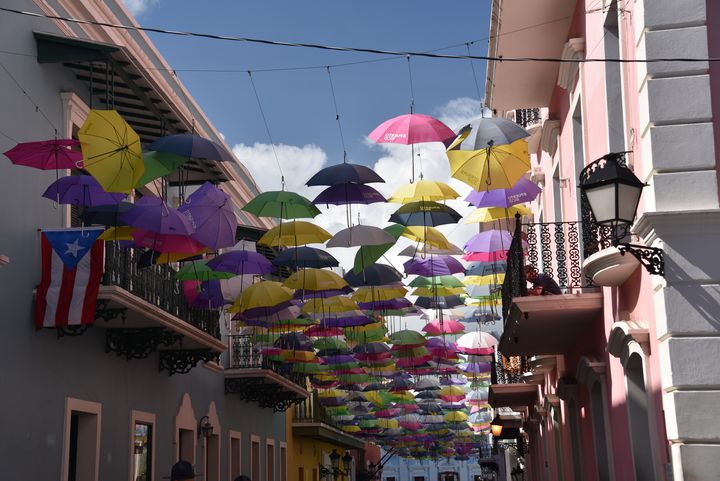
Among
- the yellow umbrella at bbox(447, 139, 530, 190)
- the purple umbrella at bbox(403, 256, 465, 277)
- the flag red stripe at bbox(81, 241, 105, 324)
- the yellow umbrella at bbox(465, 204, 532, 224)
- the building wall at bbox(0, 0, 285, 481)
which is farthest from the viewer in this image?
the purple umbrella at bbox(403, 256, 465, 277)

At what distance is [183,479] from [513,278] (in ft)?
19.8

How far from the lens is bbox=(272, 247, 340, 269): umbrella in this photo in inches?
623

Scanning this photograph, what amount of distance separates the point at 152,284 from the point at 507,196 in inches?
228

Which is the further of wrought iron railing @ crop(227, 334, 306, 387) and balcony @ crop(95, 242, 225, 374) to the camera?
wrought iron railing @ crop(227, 334, 306, 387)

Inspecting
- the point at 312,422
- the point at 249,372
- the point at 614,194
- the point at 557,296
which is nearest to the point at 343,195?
the point at 557,296

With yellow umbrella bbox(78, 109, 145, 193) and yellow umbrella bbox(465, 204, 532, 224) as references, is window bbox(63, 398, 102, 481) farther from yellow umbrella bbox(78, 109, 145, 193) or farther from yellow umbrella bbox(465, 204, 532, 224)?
yellow umbrella bbox(465, 204, 532, 224)

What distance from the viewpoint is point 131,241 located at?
13641 millimetres

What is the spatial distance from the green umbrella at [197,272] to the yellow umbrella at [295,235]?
1.13 metres

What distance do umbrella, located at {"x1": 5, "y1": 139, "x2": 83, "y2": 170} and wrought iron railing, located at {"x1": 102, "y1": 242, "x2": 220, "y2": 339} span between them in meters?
2.86

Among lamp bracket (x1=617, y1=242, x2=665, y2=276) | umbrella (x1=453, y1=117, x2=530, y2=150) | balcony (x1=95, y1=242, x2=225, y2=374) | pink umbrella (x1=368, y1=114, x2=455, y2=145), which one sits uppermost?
pink umbrella (x1=368, y1=114, x2=455, y2=145)

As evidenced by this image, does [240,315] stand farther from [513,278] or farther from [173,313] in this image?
[513,278]

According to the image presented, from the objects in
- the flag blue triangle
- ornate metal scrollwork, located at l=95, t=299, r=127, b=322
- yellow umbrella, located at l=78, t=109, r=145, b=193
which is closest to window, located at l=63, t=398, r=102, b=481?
ornate metal scrollwork, located at l=95, t=299, r=127, b=322

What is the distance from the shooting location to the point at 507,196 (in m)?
14.1

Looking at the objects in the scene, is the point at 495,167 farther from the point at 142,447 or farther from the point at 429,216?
the point at 142,447
